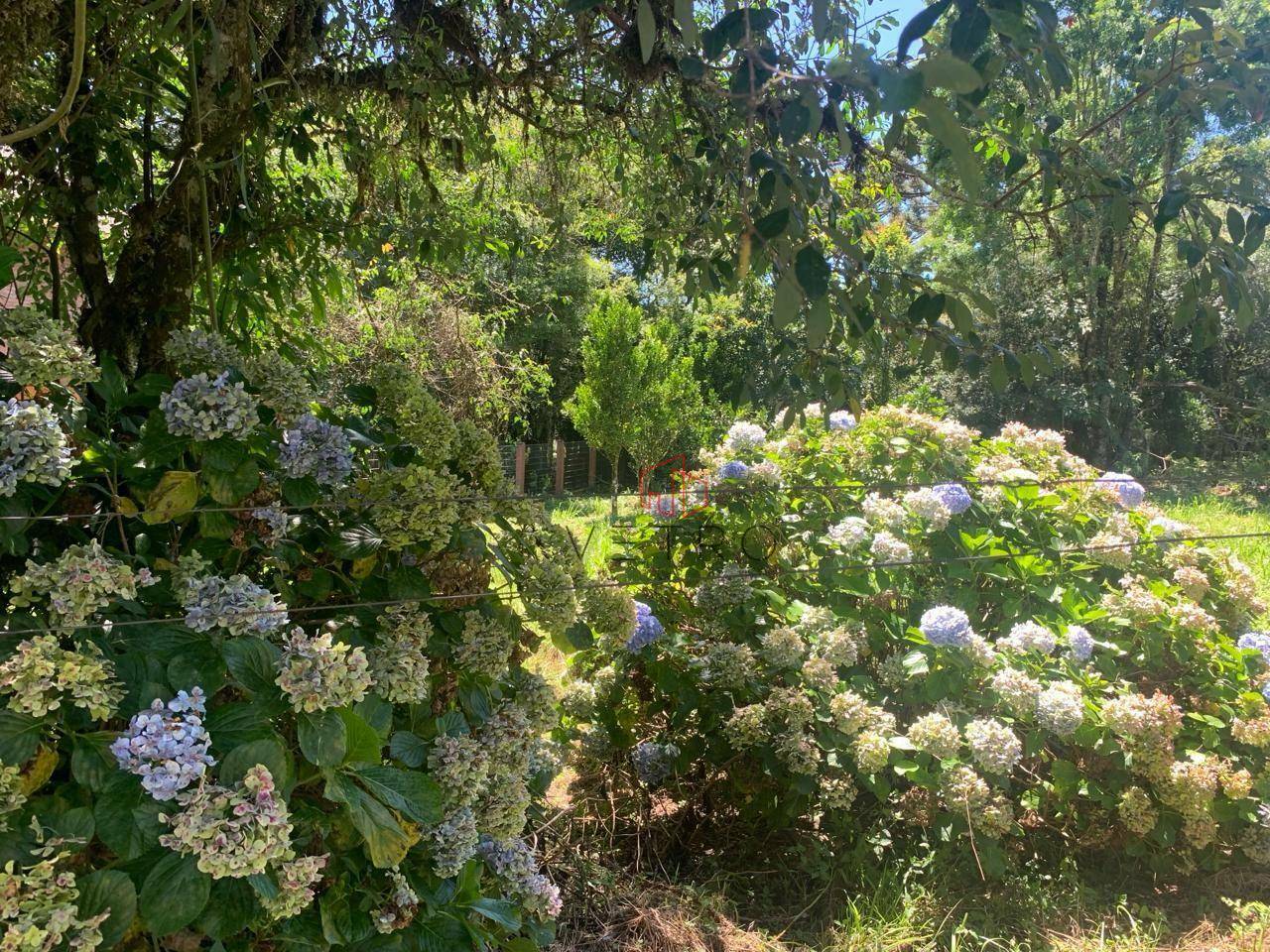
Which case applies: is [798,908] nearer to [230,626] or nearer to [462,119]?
[230,626]

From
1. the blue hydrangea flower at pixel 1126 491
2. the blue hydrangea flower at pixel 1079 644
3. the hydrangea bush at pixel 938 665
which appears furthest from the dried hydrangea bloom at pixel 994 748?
the blue hydrangea flower at pixel 1126 491

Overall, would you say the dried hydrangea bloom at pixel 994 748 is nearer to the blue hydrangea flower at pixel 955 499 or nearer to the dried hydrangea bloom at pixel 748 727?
the dried hydrangea bloom at pixel 748 727

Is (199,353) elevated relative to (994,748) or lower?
elevated

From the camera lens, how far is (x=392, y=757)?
125 centimetres

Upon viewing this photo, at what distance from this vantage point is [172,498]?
1.14 m

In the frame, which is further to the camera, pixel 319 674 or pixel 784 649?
pixel 784 649

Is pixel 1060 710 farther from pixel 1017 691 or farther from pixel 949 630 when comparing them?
pixel 949 630

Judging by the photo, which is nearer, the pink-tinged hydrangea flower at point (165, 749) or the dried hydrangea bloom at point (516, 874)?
the pink-tinged hydrangea flower at point (165, 749)

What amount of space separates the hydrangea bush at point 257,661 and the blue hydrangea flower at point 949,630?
4.45 feet

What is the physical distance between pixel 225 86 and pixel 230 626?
1.29 meters

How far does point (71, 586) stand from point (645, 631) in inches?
65.3

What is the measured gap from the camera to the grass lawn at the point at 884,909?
2188 millimetres

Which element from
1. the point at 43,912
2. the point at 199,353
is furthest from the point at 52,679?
the point at 199,353

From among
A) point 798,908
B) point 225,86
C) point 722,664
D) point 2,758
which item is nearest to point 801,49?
point 225,86
